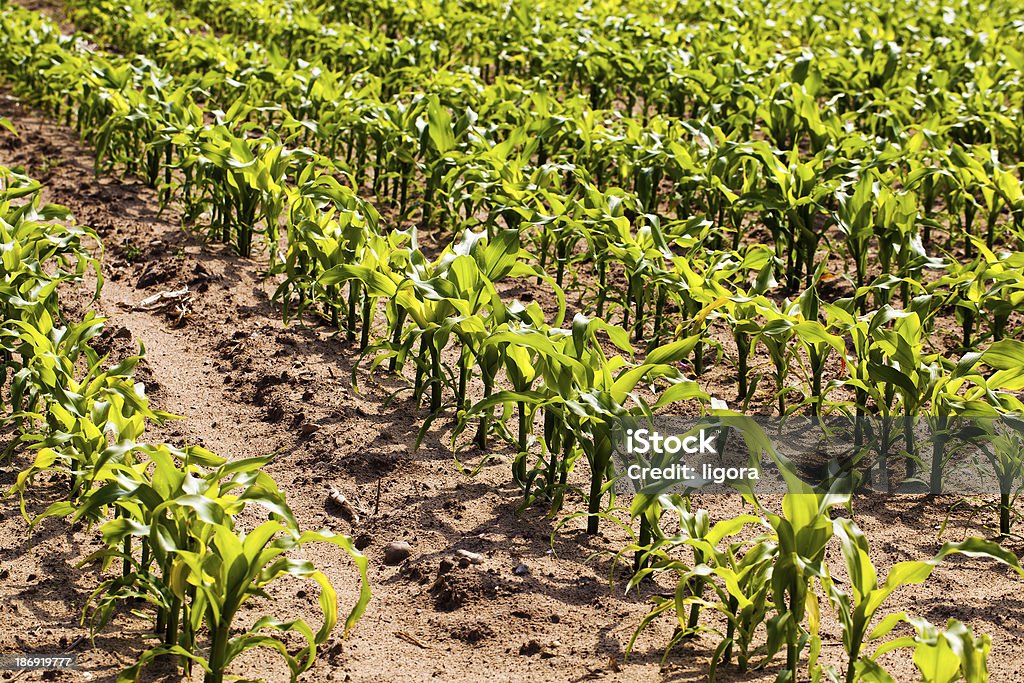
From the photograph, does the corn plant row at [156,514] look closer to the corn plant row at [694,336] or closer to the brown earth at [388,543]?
the brown earth at [388,543]

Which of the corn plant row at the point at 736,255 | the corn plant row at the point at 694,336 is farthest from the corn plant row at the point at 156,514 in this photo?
the corn plant row at the point at 736,255

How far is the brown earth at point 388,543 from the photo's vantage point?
2855 millimetres

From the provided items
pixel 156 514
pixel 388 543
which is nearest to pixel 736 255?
pixel 388 543

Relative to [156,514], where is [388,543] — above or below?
below

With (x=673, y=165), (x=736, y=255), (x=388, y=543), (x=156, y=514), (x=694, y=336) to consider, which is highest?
(x=673, y=165)

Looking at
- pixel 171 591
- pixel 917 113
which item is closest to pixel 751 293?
pixel 171 591

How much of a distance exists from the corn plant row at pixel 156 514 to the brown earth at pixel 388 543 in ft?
0.36

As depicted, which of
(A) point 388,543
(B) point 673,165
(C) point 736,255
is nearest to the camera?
(A) point 388,543

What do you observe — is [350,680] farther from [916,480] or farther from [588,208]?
[588,208]

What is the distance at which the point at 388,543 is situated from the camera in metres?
3.34

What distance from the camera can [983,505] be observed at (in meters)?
3.51

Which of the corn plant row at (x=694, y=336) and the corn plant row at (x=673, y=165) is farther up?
the corn plant row at (x=673, y=165)

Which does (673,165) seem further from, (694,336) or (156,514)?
(156,514)

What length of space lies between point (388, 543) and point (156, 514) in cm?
92
